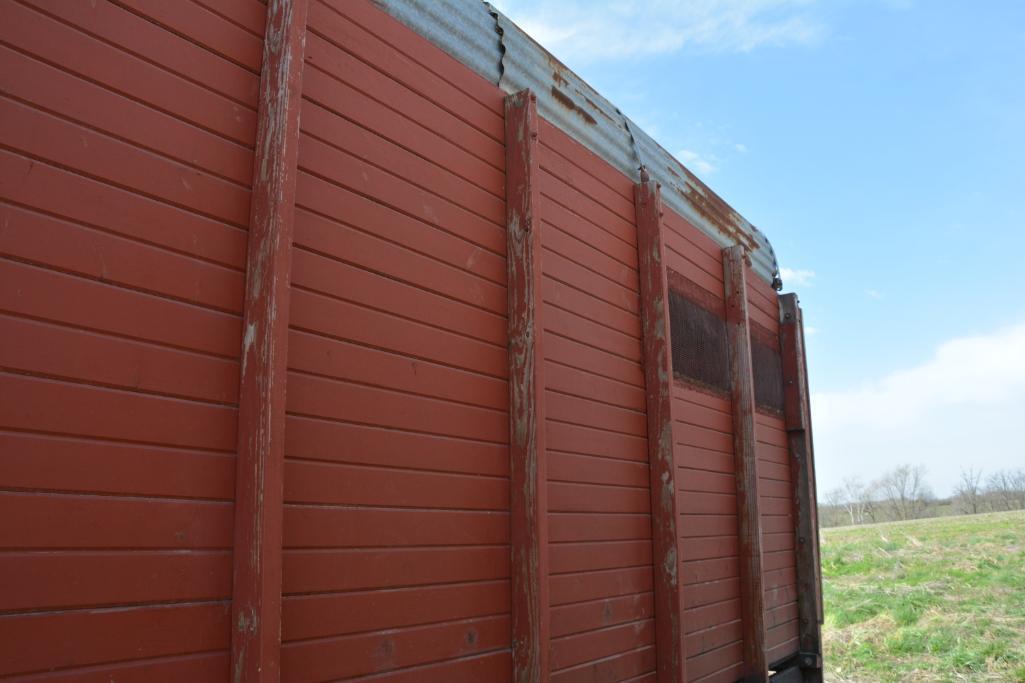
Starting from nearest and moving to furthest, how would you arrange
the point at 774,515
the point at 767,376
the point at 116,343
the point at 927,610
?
the point at 116,343, the point at 774,515, the point at 767,376, the point at 927,610

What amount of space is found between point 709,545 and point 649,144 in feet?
7.86

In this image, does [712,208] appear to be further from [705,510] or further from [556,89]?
[705,510]

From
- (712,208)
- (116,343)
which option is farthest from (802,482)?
(116,343)

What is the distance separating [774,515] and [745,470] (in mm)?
1085

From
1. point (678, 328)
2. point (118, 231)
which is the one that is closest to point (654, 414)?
point (678, 328)

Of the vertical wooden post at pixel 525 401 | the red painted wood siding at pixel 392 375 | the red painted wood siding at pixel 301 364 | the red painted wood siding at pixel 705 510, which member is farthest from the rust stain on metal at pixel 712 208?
the red painted wood siding at pixel 392 375

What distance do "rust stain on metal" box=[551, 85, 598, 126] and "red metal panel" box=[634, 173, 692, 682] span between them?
1.72 feet

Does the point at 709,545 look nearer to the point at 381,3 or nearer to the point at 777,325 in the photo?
the point at 777,325

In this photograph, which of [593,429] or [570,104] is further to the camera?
[570,104]

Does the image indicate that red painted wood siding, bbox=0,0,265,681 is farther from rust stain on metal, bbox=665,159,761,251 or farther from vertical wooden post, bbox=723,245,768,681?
vertical wooden post, bbox=723,245,768,681

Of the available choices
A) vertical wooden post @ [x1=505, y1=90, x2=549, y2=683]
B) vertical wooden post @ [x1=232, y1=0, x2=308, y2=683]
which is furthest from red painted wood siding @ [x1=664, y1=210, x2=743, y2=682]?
vertical wooden post @ [x1=232, y1=0, x2=308, y2=683]

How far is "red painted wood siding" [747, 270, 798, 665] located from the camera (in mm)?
5340

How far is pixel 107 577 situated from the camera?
1.69 m

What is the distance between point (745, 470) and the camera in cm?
477
